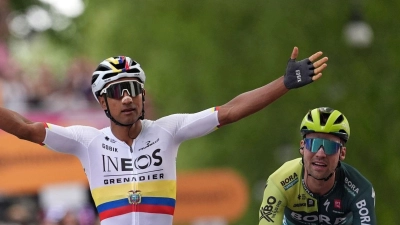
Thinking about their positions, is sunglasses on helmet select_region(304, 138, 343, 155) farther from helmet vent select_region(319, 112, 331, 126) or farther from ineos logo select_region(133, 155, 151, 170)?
ineos logo select_region(133, 155, 151, 170)

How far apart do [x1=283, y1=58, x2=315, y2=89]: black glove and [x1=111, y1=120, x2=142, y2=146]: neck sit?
1507mm

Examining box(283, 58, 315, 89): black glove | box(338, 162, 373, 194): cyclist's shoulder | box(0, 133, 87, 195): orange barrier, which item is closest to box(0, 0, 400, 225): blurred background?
box(0, 133, 87, 195): orange barrier

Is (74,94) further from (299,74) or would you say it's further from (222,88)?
(299,74)

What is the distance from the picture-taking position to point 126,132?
1102 cm

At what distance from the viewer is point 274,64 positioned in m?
27.1

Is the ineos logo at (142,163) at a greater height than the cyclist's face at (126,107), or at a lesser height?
lesser

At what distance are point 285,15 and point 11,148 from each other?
7550 millimetres

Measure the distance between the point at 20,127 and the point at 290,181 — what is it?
260 centimetres

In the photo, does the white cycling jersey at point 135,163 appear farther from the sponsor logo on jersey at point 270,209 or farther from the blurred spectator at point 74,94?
the blurred spectator at point 74,94

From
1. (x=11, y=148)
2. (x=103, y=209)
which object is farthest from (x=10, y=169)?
(x=103, y=209)

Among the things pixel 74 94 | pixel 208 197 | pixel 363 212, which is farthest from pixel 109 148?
pixel 208 197

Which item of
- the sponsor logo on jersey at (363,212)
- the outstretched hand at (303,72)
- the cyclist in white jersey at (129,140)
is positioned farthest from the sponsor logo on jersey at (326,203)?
the outstretched hand at (303,72)

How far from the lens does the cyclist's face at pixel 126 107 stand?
10.8m

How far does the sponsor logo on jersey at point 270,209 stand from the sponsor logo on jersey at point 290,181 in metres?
0.17
